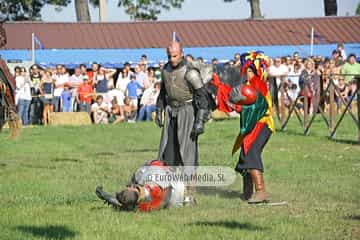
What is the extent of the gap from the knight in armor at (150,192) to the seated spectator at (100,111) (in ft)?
49.0

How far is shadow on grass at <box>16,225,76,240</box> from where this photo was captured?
327 inches

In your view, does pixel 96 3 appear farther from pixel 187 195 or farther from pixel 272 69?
pixel 187 195

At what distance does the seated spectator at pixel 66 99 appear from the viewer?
25.5 m

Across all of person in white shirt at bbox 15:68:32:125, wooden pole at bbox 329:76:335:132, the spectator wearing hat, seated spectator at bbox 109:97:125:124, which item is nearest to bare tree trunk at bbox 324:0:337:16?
the spectator wearing hat

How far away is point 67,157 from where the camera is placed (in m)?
16.3

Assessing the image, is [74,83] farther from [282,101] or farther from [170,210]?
[170,210]

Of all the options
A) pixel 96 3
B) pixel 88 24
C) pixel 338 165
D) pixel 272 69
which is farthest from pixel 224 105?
pixel 96 3

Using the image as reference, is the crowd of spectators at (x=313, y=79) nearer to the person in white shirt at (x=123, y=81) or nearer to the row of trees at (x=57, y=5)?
the person in white shirt at (x=123, y=81)

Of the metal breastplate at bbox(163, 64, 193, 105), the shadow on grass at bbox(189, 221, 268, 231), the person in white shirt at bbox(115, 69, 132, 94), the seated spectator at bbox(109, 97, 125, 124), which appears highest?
the metal breastplate at bbox(163, 64, 193, 105)

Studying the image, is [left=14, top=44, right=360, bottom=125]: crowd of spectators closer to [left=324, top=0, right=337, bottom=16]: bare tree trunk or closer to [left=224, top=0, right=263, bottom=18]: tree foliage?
[left=224, top=0, right=263, bottom=18]: tree foliage

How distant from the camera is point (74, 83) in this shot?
2541 cm

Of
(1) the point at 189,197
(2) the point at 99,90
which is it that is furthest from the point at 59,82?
(1) the point at 189,197

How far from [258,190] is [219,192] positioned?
1248 mm

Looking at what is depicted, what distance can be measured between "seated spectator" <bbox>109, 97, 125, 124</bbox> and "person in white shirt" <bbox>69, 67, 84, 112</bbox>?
1.08 meters
